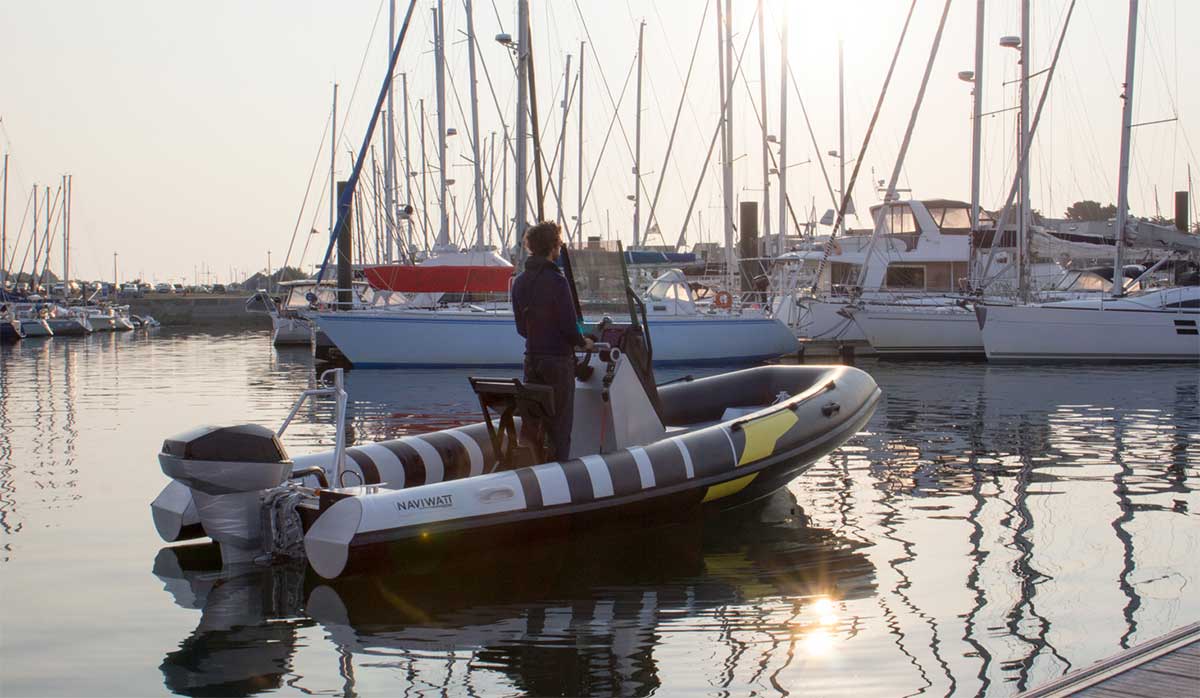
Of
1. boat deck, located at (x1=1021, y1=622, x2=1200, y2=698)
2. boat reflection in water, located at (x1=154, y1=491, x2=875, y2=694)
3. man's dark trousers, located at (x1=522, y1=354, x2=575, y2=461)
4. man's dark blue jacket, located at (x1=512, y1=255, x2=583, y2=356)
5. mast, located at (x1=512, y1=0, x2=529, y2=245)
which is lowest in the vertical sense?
boat reflection in water, located at (x1=154, y1=491, x2=875, y2=694)

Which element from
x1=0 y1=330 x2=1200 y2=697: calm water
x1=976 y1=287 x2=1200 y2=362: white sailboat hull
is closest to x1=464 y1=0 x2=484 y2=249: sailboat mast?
x1=976 y1=287 x2=1200 y2=362: white sailboat hull

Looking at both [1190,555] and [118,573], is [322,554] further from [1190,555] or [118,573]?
[1190,555]

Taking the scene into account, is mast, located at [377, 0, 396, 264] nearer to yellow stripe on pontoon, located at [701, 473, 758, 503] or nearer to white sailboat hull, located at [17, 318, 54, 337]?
white sailboat hull, located at [17, 318, 54, 337]

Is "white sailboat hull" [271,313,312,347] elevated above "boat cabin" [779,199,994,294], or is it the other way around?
"boat cabin" [779,199,994,294]

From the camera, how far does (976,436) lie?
43.2ft

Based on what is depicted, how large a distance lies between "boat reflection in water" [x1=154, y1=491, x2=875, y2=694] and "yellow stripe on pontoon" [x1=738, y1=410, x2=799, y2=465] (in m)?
0.54

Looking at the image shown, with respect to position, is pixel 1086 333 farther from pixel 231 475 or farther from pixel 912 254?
pixel 231 475

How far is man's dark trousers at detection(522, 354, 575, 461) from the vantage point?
746 centimetres

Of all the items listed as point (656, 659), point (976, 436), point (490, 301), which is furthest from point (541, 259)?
point (490, 301)

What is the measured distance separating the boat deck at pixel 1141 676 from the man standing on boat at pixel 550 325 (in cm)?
388

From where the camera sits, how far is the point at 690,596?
21.2ft

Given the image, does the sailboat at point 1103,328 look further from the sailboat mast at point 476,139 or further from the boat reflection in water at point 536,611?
the boat reflection in water at point 536,611

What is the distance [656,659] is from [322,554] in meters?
2.05

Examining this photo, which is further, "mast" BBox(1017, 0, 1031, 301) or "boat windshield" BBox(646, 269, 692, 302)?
"boat windshield" BBox(646, 269, 692, 302)
